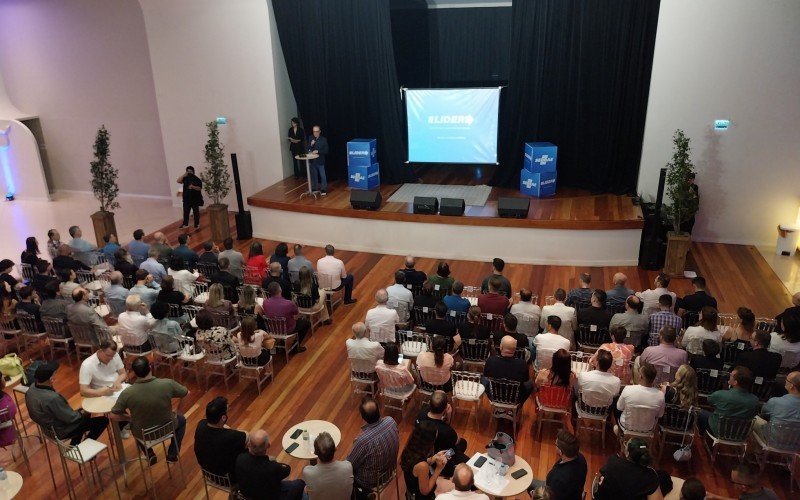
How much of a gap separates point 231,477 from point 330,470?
886 millimetres

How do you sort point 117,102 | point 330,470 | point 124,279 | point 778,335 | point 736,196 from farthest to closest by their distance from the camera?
point 117,102
point 736,196
point 124,279
point 778,335
point 330,470

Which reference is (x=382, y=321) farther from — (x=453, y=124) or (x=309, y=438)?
(x=453, y=124)

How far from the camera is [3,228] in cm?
1295

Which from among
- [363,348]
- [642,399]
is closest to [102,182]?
[363,348]

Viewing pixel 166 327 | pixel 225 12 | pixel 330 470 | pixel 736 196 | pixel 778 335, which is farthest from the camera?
pixel 225 12

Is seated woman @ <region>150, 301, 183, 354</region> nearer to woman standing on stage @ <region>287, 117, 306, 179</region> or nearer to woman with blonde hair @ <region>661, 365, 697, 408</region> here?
woman with blonde hair @ <region>661, 365, 697, 408</region>

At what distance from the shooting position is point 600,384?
5.46 meters

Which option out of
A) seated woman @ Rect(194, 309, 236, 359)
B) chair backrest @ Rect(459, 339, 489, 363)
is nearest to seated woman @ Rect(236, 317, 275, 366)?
seated woman @ Rect(194, 309, 236, 359)

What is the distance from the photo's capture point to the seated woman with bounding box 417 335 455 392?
5.81 metres

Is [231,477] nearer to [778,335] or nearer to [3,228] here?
[778,335]

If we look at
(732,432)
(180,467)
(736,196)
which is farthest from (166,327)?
(736,196)

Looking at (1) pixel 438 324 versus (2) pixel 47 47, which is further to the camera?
(2) pixel 47 47

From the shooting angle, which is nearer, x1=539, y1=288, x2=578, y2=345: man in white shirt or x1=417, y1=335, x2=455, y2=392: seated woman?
x1=417, y1=335, x2=455, y2=392: seated woman

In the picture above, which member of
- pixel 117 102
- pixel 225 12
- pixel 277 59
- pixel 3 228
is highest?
pixel 225 12
